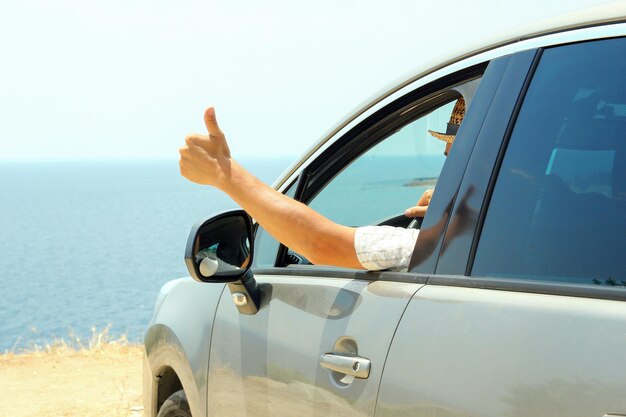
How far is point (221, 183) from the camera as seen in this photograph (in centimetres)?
266

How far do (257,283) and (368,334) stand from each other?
0.72 m

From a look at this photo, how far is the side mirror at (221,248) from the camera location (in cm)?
275

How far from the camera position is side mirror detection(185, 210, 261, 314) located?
2748 millimetres

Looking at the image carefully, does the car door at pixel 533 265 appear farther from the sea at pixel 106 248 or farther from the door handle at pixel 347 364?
the sea at pixel 106 248

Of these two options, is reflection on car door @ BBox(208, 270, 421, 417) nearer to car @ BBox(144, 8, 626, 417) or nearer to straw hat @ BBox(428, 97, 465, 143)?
car @ BBox(144, 8, 626, 417)

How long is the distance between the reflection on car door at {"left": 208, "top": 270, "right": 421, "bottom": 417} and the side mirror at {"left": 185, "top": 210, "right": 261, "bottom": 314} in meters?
0.05

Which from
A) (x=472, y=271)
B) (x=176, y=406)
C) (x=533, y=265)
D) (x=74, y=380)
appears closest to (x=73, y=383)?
(x=74, y=380)

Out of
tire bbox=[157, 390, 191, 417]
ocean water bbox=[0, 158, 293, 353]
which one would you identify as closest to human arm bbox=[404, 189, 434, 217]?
ocean water bbox=[0, 158, 293, 353]

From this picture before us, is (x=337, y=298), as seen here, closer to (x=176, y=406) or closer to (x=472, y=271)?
(x=472, y=271)

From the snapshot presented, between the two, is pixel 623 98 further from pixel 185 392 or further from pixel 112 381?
pixel 112 381

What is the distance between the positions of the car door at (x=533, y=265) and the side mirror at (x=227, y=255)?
0.71 metres

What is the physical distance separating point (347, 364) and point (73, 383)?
6.77 metres

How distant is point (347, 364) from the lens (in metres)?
2.21

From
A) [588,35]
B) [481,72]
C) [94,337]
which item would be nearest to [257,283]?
[481,72]
